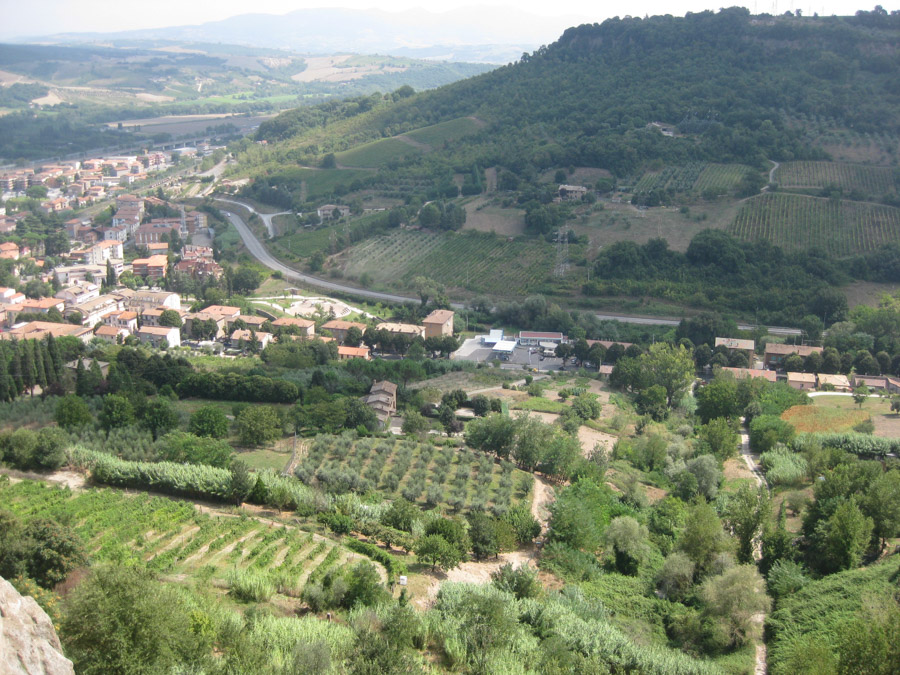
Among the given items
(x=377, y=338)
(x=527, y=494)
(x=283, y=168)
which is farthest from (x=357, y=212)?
(x=527, y=494)

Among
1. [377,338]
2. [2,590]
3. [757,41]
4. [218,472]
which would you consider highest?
[757,41]

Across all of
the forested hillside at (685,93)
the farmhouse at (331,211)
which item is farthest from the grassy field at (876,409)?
the farmhouse at (331,211)

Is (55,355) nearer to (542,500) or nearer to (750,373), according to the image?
(542,500)

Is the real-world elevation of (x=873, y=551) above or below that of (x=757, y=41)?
below

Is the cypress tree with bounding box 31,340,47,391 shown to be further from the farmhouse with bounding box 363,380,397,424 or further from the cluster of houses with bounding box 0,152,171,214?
the cluster of houses with bounding box 0,152,171,214

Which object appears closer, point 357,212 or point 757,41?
point 357,212

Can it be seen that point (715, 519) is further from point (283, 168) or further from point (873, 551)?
point (283, 168)
